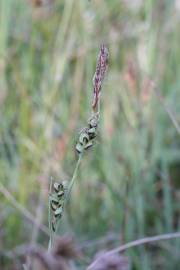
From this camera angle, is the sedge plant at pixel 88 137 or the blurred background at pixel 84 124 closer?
the sedge plant at pixel 88 137

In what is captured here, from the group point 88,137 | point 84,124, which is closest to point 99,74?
point 88,137

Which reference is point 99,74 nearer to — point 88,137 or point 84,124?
point 88,137

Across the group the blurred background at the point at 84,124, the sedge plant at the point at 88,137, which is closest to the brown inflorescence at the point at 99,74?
the sedge plant at the point at 88,137

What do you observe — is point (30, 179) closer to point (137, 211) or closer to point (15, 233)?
point (15, 233)

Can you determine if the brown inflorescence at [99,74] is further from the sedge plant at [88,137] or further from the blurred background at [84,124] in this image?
the blurred background at [84,124]

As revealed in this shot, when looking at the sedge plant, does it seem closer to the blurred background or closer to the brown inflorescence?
the brown inflorescence

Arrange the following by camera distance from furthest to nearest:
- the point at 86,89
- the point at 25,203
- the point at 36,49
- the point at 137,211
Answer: the point at 36,49 → the point at 86,89 → the point at 25,203 → the point at 137,211

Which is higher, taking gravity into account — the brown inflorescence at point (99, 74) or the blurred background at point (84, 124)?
the blurred background at point (84, 124)

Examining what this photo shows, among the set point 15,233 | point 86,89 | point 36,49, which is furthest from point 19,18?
point 15,233

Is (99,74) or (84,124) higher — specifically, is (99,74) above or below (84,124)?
below
